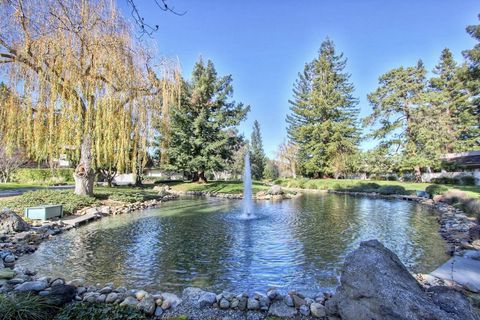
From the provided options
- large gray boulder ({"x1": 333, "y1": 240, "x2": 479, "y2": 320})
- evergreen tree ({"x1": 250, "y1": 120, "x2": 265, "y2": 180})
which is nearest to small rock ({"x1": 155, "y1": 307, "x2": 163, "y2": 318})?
large gray boulder ({"x1": 333, "y1": 240, "x2": 479, "y2": 320})

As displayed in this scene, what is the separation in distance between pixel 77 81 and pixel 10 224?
4798 millimetres

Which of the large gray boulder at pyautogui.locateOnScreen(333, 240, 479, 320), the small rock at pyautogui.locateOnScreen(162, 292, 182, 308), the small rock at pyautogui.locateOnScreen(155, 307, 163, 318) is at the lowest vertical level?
the small rock at pyautogui.locateOnScreen(155, 307, 163, 318)

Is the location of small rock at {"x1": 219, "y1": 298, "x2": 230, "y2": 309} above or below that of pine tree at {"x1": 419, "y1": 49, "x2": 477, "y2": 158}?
below

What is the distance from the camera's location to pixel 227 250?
20.1 ft

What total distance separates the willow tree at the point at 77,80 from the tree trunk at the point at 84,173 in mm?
937

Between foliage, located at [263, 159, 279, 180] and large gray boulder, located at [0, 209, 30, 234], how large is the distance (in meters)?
38.9

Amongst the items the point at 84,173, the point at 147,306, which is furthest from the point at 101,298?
the point at 84,173

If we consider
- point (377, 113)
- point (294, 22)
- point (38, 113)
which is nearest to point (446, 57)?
point (377, 113)

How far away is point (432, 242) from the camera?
21.7 feet

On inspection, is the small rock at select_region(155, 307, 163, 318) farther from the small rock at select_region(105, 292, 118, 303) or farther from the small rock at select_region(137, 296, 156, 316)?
the small rock at select_region(105, 292, 118, 303)

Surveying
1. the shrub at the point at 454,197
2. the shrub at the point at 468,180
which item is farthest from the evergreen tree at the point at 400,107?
the shrub at the point at 454,197

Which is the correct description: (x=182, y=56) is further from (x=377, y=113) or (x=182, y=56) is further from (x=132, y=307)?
(x=377, y=113)

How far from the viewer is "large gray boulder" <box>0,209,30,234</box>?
275 inches

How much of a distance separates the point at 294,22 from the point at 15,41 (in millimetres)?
10872
